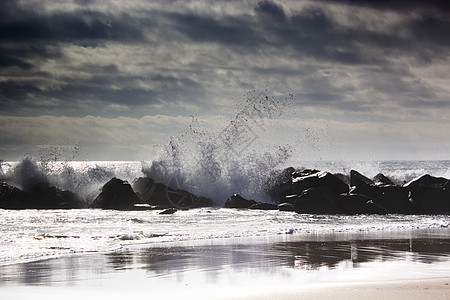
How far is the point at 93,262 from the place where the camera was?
9.19 m

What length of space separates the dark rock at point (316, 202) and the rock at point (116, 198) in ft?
23.3

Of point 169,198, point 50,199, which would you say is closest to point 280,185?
point 169,198

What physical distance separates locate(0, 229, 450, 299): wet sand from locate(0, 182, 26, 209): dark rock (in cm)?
1387

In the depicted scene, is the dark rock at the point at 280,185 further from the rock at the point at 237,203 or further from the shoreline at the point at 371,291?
the shoreline at the point at 371,291

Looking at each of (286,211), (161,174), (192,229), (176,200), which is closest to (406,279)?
(192,229)

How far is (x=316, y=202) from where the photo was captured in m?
19.8

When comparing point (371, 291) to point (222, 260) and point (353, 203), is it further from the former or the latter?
point (353, 203)

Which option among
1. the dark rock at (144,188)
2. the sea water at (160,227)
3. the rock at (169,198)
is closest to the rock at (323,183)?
the sea water at (160,227)

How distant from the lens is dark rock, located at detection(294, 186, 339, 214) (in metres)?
19.6

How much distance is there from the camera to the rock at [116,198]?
2194 centimetres

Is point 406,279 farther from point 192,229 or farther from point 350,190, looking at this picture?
point 350,190

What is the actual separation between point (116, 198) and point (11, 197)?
16.7ft

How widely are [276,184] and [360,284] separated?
59.4ft

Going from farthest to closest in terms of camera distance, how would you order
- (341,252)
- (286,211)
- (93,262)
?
(286,211) → (341,252) → (93,262)
